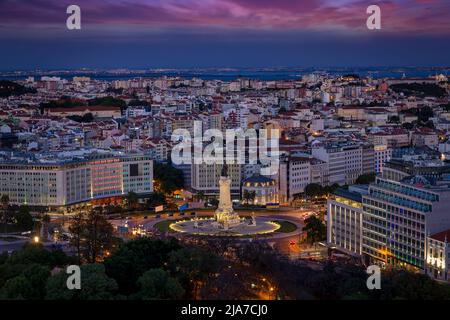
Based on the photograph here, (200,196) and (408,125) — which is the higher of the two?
(408,125)

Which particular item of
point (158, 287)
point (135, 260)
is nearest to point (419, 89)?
point (135, 260)

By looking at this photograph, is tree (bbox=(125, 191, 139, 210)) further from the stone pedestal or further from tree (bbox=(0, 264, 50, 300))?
tree (bbox=(0, 264, 50, 300))

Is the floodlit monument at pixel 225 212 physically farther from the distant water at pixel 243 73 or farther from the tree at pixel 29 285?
the distant water at pixel 243 73

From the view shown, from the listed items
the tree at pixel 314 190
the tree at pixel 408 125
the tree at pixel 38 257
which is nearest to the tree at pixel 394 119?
the tree at pixel 408 125

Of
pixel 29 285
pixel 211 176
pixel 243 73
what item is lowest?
pixel 29 285

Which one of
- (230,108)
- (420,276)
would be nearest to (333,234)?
(420,276)

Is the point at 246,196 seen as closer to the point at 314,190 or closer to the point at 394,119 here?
the point at 314,190

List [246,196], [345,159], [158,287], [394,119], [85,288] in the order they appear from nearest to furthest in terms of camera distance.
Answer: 1. [85,288]
2. [158,287]
3. [246,196]
4. [345,159]
5. [394,119]
